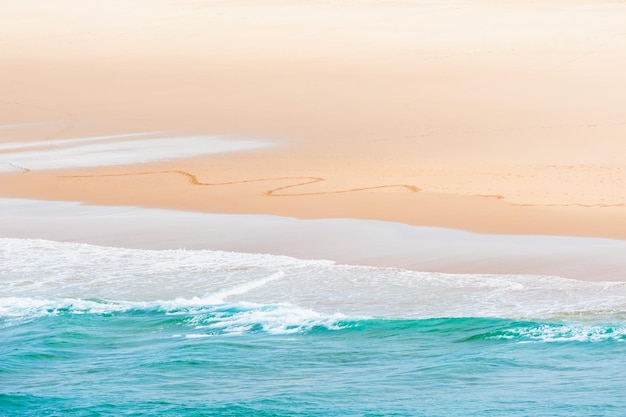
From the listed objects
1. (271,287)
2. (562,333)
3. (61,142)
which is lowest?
(562,333)

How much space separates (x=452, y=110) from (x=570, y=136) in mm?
3014

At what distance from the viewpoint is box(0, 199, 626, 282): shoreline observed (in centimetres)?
1157

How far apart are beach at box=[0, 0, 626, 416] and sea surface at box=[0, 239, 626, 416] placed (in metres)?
0.03

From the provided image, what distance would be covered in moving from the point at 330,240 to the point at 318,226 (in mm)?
664

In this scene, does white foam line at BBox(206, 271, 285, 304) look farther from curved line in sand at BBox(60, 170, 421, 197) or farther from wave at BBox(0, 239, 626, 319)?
curved line in sand at BBox(60, 170, 421, 197)

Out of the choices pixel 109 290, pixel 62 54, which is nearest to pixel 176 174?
pixel 109 290

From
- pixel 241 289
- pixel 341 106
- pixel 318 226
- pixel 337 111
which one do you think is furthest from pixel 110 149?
pixel 241 289

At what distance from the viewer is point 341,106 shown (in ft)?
70.3

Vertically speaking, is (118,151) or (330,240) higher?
(118,151)

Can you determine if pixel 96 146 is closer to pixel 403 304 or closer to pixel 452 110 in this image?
pixel 452 110

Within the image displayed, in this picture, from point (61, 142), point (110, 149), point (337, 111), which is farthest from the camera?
point (337, 111)

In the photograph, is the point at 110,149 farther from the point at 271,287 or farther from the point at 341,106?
the point at 271,287

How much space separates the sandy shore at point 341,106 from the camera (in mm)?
14891

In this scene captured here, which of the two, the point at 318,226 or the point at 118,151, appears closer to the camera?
the point at 318,226
